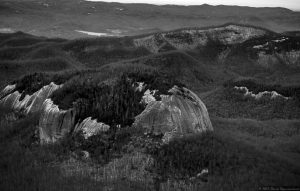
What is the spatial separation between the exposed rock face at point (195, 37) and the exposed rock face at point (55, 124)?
158 ft

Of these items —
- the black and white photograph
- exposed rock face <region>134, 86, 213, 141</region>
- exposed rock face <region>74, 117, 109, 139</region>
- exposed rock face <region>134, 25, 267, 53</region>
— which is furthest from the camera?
exposed rock face <region>134, 25, 267, 53</region>

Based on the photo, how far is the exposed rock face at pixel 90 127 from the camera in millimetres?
15922

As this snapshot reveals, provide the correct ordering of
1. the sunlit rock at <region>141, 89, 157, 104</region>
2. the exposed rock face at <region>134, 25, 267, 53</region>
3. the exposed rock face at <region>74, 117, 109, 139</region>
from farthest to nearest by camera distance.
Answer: the exposed rock face at <region>134, 25, 267, 53</region>
the sunlit rock at <region>141, 89, 157, 104</region>
the exposed rock face at <region>74, 117, 109, 139</region>

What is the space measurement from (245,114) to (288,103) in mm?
4215

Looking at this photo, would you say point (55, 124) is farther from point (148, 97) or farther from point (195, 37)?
point (195, 37)

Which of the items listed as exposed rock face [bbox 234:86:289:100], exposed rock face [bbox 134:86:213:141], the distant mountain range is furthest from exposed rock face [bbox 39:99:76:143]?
the distant mountain range

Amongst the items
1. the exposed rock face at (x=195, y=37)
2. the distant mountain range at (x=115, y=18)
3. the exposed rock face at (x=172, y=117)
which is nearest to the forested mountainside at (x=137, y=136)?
the exposed rock face at (x=172, y=117)

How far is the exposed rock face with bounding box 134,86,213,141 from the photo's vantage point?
611 inches

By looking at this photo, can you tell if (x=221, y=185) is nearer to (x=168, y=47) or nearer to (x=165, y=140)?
(x=165, y=140)

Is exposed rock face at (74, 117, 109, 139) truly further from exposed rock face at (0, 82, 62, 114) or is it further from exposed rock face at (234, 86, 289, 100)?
exposed rock face at (234, 86, 289, 100)

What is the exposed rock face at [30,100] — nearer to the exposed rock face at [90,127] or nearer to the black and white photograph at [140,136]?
the black and white photograph at [140,136]

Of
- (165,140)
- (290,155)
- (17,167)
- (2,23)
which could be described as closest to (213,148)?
(165,140)

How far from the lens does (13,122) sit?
21.9 metres

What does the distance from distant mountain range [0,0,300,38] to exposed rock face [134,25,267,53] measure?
61740mm
